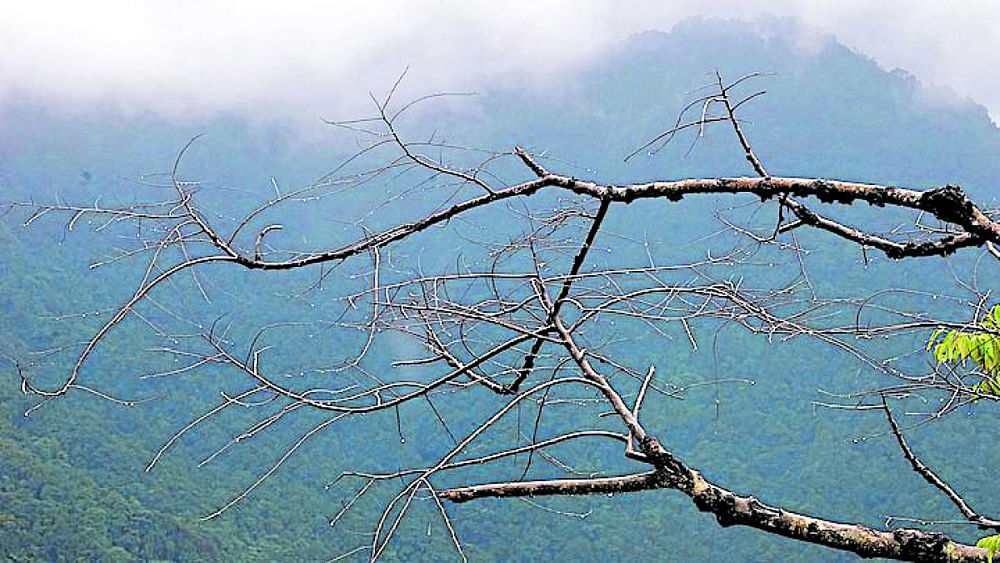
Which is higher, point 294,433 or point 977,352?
point 294,433

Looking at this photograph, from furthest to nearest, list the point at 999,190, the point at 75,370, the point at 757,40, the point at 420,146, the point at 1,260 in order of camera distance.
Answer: the point at 757,40 → the point at 999,190 → the point at 1,260 → the point at 420,146 → the point at 75,370

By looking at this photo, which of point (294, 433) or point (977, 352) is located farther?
point (294, 433)

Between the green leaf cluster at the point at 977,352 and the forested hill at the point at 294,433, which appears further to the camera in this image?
the forested hill at the point at 294,433

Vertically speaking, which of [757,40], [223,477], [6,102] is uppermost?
[757,40]

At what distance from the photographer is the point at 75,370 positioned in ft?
5.99

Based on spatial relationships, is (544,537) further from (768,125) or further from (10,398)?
(768,125)

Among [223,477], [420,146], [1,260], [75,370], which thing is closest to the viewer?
[75,370]

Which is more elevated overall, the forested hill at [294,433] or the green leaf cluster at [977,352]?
the forested hill at [294,433]

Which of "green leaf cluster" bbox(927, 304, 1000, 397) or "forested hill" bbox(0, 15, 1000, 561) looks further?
"forested hill" bbox(0, 15, 1000, 561)

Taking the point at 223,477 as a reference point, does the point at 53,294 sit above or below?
above

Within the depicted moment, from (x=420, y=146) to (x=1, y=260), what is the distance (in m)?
49.2

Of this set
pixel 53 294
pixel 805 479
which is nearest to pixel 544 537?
pixel 805 479

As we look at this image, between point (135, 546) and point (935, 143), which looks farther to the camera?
point (935, 143)

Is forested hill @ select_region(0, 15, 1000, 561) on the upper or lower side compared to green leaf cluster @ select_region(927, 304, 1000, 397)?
upper
